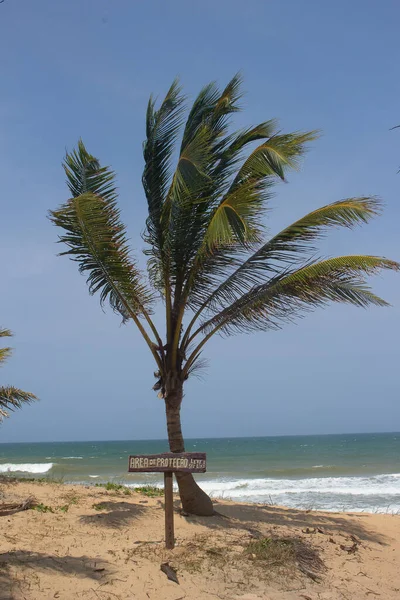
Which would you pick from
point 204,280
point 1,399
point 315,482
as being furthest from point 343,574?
point 315,482

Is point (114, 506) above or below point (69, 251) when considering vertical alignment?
below

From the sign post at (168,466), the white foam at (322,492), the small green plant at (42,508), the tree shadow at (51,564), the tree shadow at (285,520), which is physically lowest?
Result: the white foam at (322,492)

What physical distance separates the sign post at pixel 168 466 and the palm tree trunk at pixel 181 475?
1.50 metres

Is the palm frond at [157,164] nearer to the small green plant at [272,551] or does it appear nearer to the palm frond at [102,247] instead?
the palm frond at [102,247]

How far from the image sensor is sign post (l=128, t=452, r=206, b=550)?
21.7 feet

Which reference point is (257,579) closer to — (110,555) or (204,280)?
(110,555)

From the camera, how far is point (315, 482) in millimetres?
23859

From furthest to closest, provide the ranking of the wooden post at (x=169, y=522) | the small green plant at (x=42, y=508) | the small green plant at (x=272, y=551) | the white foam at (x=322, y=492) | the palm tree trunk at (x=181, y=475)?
the white foam at (x=322, y=492) < the palm tree trunk at (x=181, y=475) < the small green plant at (x=42, y=508) < the wooden post at (x=169, y=522) < the small green plant at (x=272, y=551)

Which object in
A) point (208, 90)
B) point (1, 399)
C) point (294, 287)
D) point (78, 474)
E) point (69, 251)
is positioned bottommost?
point (78, 474)

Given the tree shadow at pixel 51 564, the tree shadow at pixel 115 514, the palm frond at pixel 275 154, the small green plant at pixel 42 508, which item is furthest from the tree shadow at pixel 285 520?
the palm frond at pixel 275 154

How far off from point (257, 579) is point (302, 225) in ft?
15.8

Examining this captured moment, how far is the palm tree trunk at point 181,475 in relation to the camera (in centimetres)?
831

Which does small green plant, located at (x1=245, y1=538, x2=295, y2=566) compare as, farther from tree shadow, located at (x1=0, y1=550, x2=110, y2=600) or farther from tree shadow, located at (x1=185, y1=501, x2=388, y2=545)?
tree shadow, located at (x1=0, y1=550, x2=110, y2=600)

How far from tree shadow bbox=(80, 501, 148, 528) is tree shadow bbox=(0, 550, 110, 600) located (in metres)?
1.62
